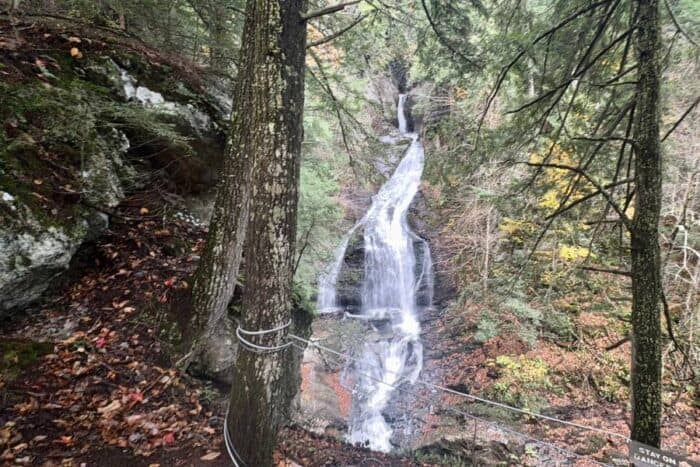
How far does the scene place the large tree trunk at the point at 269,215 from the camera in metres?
2.22

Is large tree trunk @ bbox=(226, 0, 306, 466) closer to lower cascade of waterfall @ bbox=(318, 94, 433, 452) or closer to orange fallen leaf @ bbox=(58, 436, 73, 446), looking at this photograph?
orange fallen leaf @ bbox=(58, 436, 73, 446)

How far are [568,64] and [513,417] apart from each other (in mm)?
7544

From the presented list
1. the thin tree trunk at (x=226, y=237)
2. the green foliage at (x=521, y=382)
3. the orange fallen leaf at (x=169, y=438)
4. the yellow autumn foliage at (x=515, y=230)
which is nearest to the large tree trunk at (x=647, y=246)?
the thin tree trunk at (x=226, y=237)

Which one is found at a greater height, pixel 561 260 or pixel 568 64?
pixel 568 64

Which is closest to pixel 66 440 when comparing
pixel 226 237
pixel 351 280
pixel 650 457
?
pixel 226 237

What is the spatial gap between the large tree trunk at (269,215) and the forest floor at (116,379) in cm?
52

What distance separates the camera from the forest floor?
8.36ft

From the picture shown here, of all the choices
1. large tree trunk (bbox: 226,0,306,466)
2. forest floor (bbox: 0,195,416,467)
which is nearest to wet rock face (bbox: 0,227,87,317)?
forest floor (bbox: 0,195,416,467)

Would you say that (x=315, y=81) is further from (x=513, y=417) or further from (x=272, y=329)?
(x=513, y=417)

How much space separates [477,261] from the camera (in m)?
11.0

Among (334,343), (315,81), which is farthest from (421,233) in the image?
(315,81)

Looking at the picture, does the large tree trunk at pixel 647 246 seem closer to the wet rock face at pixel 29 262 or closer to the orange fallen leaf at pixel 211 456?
the orange fallen leaf at pixel 211 456

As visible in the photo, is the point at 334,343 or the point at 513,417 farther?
the point at 334,343

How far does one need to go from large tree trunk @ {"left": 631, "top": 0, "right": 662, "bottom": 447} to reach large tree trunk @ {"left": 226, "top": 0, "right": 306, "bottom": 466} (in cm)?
228
